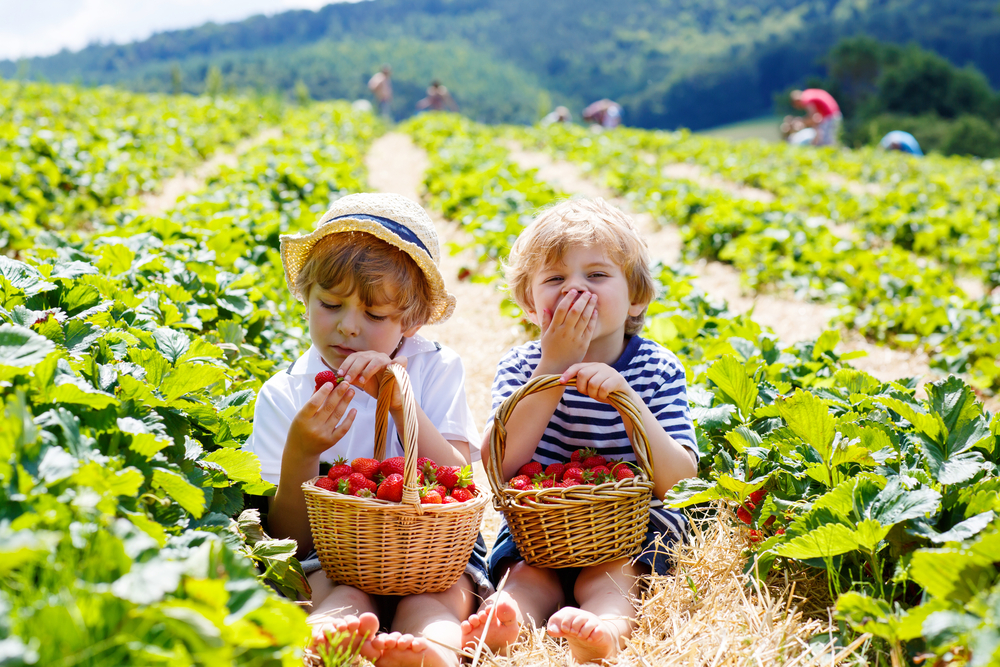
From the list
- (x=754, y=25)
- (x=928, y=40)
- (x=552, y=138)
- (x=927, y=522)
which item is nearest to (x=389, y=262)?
(x=927, y=522)

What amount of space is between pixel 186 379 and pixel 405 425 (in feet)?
1.82

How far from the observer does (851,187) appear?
490 inches

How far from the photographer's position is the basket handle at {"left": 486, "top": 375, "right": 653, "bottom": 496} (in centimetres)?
213

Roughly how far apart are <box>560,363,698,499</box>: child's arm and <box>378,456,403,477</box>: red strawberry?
53 centimetres

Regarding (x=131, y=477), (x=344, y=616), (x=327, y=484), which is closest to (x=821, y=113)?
(x=327, y=484)

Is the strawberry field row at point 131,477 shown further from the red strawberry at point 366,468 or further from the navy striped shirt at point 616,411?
the navy striped shirt at point 616,411

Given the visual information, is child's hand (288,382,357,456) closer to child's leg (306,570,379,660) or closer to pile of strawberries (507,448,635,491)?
child's leg (306,570,379,660)

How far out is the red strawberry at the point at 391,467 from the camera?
204 cm

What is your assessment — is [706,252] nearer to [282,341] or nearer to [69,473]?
[282,341]

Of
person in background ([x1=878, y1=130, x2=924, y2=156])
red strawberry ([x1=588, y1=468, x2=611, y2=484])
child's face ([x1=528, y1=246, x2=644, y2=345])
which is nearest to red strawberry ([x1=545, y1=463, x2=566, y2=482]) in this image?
red strawberry ([x1=588, y1=468, x2=611, y2=484])

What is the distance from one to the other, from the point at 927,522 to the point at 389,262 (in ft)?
5.48

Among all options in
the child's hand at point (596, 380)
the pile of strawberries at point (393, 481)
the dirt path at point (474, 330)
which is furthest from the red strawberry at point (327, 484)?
the dirt path at point (474, 330)

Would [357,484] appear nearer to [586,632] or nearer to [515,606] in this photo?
[515,606]

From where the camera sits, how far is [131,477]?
133 cm
